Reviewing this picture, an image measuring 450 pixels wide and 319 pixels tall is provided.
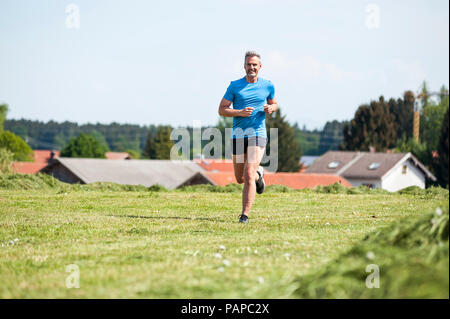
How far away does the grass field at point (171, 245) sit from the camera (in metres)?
4.58

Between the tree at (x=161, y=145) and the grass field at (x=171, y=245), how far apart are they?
398ft

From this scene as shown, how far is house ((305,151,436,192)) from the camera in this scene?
82.4m

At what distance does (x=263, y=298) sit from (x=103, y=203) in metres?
8.05

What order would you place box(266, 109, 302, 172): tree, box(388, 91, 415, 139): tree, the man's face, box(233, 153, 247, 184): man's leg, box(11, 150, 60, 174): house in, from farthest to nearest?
box(388, 91, 415, 139): tree → box(266, 109, 302, 172): tree → box(11, 150, 60, 174): house → box(233, 153, 247, 184): man's leg → the man's face

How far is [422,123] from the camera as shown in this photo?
10862 cm

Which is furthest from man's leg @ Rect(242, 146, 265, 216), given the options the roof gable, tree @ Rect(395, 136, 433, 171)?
tree @ Rect(395, 136, 433, 171)

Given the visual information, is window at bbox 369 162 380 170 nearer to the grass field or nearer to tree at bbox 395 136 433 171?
tree at bbox 395 136 433 171

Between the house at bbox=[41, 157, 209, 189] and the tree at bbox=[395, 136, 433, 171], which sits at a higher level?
the tree at bbox=[395, 136, 433, 171]

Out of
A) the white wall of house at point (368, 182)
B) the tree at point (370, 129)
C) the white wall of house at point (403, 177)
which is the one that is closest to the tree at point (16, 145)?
the tree at point (370, 129)

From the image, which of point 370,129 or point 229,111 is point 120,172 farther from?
point 229,111

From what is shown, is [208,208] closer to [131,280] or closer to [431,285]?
[131,280]

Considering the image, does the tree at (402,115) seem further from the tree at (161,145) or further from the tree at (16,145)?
the tree at (16,145)

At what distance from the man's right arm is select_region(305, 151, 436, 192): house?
74.1m

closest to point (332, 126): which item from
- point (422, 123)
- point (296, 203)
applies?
point (422, 123)
